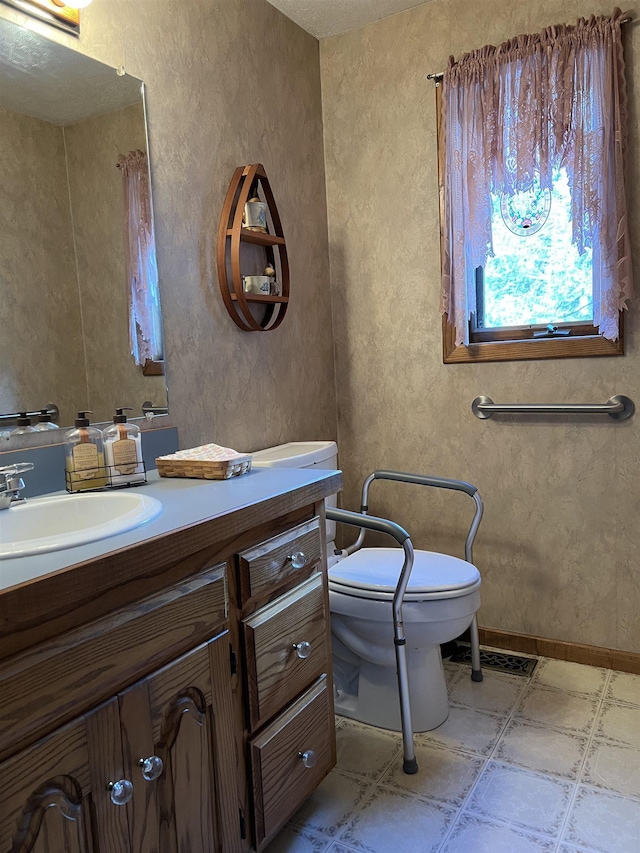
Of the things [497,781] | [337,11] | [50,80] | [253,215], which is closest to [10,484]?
[50,80]

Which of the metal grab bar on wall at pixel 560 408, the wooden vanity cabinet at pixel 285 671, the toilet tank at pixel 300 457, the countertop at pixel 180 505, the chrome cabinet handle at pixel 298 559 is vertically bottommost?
the wooden vanity cabinet at pixel 285 671

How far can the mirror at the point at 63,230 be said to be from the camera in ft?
4.37

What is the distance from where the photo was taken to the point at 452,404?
2303mm

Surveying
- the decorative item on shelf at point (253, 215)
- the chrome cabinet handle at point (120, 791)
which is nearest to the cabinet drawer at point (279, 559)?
the chrome cabinet handle at point (120, 791)

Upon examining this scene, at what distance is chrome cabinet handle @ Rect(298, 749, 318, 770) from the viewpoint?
1357 millimetres

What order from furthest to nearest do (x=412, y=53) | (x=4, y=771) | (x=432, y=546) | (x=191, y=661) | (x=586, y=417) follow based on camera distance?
(x=432, y=546) → (x=412, y=53) → (x=586, y=417) → (x=191, y=661) → (x=4, y=771)

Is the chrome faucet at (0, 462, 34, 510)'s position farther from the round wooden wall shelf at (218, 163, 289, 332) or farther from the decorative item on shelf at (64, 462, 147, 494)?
the round wooden wall shelf at (218, 163, 289, 332)

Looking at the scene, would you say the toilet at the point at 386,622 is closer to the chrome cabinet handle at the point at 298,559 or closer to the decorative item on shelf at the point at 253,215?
the chrome cabinet handle at the point at 298,559

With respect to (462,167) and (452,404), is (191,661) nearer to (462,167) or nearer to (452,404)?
(452,404)

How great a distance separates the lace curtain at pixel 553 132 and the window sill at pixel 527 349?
0.19 feet

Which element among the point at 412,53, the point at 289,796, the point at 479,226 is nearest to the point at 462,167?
the point at 479,226

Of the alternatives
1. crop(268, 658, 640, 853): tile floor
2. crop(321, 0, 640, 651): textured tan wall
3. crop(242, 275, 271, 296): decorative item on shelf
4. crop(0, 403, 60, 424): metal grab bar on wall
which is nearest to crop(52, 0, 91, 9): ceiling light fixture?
crop(242, 275, 271, 296): decorative item on shelf

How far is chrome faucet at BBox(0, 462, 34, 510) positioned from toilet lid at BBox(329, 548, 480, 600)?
34.8 inches

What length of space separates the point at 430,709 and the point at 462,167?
1.70 meters
